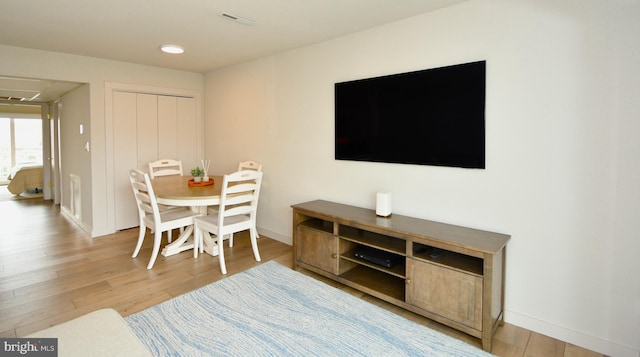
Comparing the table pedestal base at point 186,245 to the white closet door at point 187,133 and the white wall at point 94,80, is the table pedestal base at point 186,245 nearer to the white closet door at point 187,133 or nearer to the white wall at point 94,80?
the white wall at point 94,80

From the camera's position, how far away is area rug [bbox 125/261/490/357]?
201 centimetres

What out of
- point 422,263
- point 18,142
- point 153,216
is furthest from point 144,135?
point 18,142

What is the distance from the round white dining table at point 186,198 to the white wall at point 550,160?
62.4 inches

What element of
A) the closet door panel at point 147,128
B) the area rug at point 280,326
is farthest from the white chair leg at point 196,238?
the closet door panel at point 147,128

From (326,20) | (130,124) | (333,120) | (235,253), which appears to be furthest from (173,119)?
(326,20)

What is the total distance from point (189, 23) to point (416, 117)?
84.0 inches

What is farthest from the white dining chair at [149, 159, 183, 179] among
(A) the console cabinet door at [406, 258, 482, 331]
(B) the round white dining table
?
(A) the console cabinet door at [406, 258, 482, 331]

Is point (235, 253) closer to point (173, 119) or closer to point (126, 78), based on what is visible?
point (173, 119)

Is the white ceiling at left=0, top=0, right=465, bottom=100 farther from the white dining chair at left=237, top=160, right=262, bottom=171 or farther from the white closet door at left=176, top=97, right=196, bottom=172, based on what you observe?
the white dining chair at left=237, top=160, right=262, bottom=171

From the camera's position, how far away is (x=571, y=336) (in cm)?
208

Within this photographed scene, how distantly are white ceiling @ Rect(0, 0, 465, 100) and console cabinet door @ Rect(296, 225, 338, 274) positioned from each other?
1.86 m

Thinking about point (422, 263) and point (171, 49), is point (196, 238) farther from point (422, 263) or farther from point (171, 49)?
point (422, 263)

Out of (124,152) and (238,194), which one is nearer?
(238,194)

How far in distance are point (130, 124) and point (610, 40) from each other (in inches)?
199
